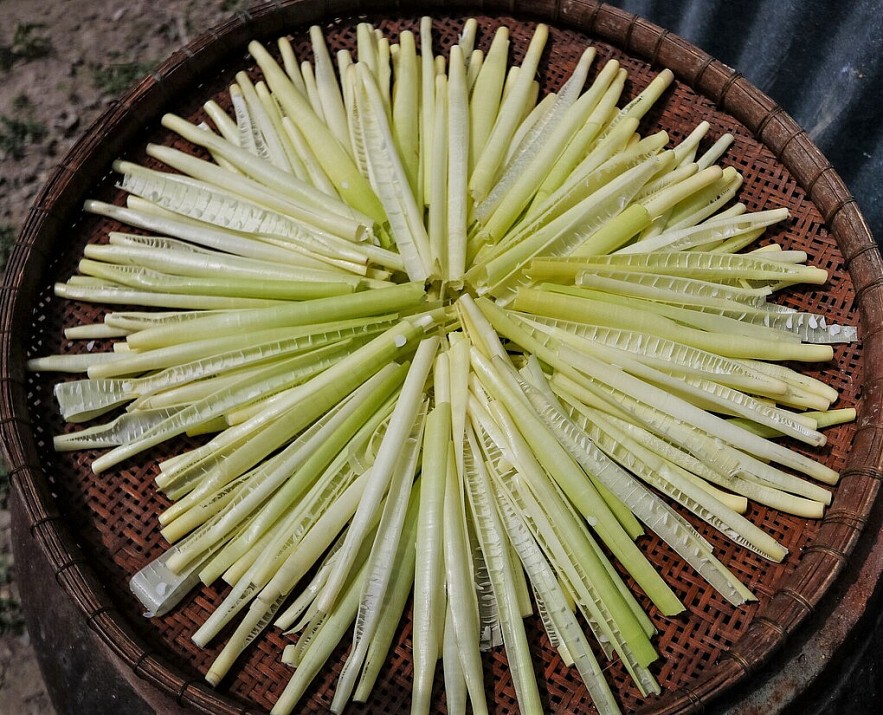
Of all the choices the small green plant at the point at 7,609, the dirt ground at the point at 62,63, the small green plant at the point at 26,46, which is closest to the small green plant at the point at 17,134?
the dirt ground at the point at 62,63

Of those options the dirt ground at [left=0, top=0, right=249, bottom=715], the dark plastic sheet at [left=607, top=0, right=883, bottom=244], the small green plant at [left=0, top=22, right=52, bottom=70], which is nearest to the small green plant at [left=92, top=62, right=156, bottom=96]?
the dirt ground at [left=0, top=0, right=249, bottom=715]

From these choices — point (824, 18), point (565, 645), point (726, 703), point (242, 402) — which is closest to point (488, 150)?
point (242, 402)

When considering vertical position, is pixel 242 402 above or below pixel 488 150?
below

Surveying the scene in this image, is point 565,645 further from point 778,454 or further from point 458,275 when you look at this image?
point 458,275

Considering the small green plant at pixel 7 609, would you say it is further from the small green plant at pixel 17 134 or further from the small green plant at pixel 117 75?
the small green plant at pixel 117 75

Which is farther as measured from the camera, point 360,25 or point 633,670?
point 360,25

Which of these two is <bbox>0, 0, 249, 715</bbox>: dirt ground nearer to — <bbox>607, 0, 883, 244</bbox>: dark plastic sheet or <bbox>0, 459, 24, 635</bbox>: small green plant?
<bbox>0, 459, 24, 635</bbox>: small green plant

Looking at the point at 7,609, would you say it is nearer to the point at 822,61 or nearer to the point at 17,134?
the point at 17,134
